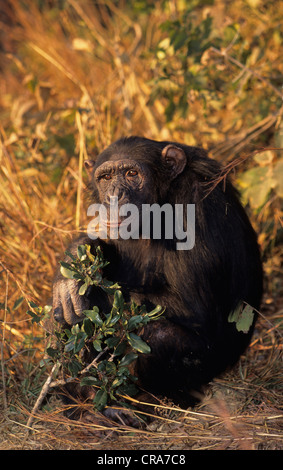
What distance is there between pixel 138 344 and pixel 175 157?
4.47ft

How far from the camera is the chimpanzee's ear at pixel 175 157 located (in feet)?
12.6

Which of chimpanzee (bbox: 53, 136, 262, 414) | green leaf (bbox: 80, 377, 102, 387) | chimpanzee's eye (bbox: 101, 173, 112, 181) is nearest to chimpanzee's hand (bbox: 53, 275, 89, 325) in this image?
chimpanzee (bbox: 53, 136, 262, 414)

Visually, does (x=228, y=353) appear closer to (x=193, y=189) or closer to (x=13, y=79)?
(x=193, y=189)

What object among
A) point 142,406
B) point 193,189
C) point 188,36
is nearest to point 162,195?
point 193,189

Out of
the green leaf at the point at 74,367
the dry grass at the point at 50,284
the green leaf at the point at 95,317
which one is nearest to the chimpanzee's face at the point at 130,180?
the dry grass at the point at 50,284

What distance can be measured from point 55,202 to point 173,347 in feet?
7.12

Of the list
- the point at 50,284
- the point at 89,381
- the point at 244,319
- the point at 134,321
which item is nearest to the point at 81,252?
the point at 134,321

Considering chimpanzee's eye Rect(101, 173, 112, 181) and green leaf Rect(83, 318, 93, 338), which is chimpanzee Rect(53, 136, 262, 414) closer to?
chimpanzee's eye Rect(101, 173, 112, 181)

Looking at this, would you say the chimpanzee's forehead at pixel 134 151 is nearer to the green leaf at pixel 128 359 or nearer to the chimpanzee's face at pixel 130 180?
the chimpanzee's face at pixel 130 180

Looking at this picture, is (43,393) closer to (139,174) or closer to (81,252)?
(81,252)

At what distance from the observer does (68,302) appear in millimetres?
3617

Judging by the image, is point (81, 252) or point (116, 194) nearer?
point (81, 252)

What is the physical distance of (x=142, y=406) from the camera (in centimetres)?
357

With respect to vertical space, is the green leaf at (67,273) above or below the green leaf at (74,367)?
above
